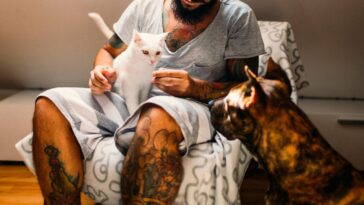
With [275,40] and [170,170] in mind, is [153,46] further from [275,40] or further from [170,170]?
[275,40]

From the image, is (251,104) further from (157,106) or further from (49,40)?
(49,40)

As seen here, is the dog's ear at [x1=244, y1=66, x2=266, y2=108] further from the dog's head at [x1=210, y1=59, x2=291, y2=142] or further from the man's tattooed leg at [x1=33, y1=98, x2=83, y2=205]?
the man's tattooed leg at [x1=33, y1=98, x2=83, y2=205]

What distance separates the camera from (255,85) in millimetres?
1020

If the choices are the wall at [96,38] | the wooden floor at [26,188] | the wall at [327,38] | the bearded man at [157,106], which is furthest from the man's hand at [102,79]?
the wall at [327,38]

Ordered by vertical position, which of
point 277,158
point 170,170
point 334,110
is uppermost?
point 277,158

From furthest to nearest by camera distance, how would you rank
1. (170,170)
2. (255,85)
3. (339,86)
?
(339,86), (170,170), (255,85)

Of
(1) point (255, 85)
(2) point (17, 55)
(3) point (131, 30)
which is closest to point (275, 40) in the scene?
(3) point (131, 30)

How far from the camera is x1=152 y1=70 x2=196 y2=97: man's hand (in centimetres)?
148

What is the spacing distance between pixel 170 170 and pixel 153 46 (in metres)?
0.38

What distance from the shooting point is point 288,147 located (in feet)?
3.48

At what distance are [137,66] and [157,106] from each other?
0.57ft

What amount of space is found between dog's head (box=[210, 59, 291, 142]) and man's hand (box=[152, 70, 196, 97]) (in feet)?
1.23

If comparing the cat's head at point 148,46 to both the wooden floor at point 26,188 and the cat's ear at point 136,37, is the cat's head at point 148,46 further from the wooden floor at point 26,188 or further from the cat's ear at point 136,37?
the wooden floor at point 26,188

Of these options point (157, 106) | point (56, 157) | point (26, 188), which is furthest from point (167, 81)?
point (26, 188)
